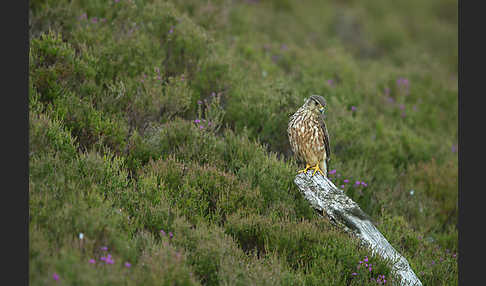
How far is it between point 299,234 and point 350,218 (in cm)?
59

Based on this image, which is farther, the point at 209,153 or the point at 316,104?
the point at 209,153

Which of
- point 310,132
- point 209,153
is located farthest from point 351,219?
point 209,153

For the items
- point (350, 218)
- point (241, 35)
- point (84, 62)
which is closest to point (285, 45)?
point (241, 35)

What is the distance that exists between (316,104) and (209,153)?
1.41 m

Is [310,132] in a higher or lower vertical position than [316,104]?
lower

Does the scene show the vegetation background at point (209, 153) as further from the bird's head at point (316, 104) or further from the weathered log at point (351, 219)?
the bird's head at point (316, 104)

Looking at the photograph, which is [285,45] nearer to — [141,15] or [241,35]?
[241,35]

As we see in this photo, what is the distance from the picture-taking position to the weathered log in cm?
465

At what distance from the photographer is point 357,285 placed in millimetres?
4398

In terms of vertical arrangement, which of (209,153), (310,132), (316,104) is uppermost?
(316,104)

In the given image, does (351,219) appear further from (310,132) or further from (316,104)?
(316,104)

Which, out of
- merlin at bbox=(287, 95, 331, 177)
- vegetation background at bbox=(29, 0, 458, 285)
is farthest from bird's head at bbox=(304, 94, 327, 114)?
vegetation background at bbox=(29, 0, 458, 285)

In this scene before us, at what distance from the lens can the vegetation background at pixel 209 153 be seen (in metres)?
3.85

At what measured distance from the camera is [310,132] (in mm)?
5098
